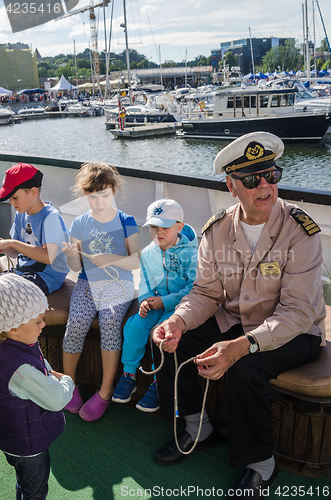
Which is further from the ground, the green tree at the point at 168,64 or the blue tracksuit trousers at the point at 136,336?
the green tree at the point at 168,64

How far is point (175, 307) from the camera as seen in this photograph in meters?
2.07

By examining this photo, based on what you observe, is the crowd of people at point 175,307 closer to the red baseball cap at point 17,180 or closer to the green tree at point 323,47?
the red baseball cap at point 17,180

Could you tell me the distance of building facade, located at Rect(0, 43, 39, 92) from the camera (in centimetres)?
5853

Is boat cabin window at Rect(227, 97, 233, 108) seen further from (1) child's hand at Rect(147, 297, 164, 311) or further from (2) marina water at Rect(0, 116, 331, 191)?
(1) child's hand at Rect(147, 297, 164, 311)

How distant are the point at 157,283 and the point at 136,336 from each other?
313 millimetres

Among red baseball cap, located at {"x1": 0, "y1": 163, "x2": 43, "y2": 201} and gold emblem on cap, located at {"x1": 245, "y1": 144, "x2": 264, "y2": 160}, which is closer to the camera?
gold emblem on cap, located at {"x1": 245, "y1": 144, "x2": 264, "y2": 160}

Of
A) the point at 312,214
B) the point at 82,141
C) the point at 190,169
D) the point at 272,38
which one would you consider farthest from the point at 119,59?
the point at 312,214

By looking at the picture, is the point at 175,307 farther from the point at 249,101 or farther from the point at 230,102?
the point at 230,102

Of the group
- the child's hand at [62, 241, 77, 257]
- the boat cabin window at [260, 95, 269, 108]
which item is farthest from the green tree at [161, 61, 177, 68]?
the child's hand at [62, 241, 77, 257]

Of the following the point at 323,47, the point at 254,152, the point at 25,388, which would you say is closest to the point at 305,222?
the point at 254,152

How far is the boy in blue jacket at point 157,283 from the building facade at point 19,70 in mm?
60757

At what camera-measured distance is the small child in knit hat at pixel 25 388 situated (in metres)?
1.34

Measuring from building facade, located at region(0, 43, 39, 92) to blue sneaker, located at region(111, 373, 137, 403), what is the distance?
2404 inches

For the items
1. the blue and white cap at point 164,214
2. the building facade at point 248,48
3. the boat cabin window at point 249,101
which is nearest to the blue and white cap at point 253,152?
the blue and white cap at point 164,214
